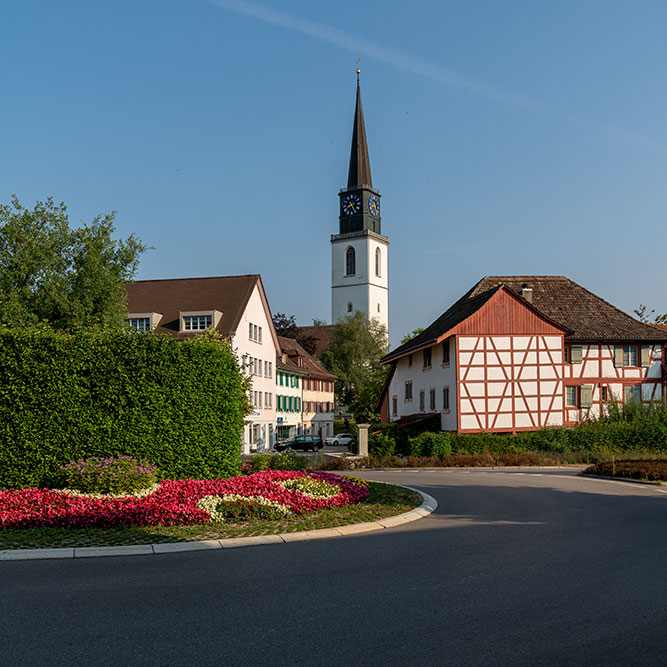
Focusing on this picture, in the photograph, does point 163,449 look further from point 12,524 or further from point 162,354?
point 12,524

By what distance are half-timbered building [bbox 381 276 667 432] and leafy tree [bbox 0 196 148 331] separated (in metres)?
18.2

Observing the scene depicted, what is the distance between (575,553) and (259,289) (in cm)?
4803

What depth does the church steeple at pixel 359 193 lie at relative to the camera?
12084 cm

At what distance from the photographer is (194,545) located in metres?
11.4

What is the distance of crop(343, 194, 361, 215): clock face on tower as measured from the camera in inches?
4919

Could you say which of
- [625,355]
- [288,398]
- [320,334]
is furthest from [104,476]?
[320,334]

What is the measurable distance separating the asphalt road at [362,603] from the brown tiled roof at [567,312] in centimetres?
3447

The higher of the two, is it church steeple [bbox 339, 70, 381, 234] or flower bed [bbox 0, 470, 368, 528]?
church steeple [bbox 339, 70, 381, 234]

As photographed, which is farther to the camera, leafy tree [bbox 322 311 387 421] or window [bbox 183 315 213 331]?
leafy tree [bbox 322 311 387 421]

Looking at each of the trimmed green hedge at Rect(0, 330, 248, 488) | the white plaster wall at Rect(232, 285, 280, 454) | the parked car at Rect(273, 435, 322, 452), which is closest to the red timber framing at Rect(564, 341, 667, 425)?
the white plaster wall at Rect(232, 285, 280, 454)

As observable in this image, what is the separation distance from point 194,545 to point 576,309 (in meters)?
42.2

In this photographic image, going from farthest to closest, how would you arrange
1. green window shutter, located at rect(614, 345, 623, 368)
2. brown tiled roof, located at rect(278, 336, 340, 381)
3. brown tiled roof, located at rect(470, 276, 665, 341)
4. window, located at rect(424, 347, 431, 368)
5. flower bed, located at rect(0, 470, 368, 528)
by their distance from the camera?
brown tiled roof, located at rect(278, 336, 340, 381)
window, located at rect(424, 347, 431, 368)
green window shutter, located at rect(614, 345, 623, 368)
brown tiled roof, located at rect(470, 276, 665, 341)
flower bed, located at rect(0, 470, 368, 528)

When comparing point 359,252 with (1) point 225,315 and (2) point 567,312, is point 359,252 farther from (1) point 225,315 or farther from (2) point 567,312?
(2) point 567,312

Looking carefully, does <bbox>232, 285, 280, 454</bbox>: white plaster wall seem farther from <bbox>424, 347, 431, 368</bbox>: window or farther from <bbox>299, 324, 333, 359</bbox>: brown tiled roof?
<bbox>299, 324, 333, 359</bbox>: brown tiled roof
